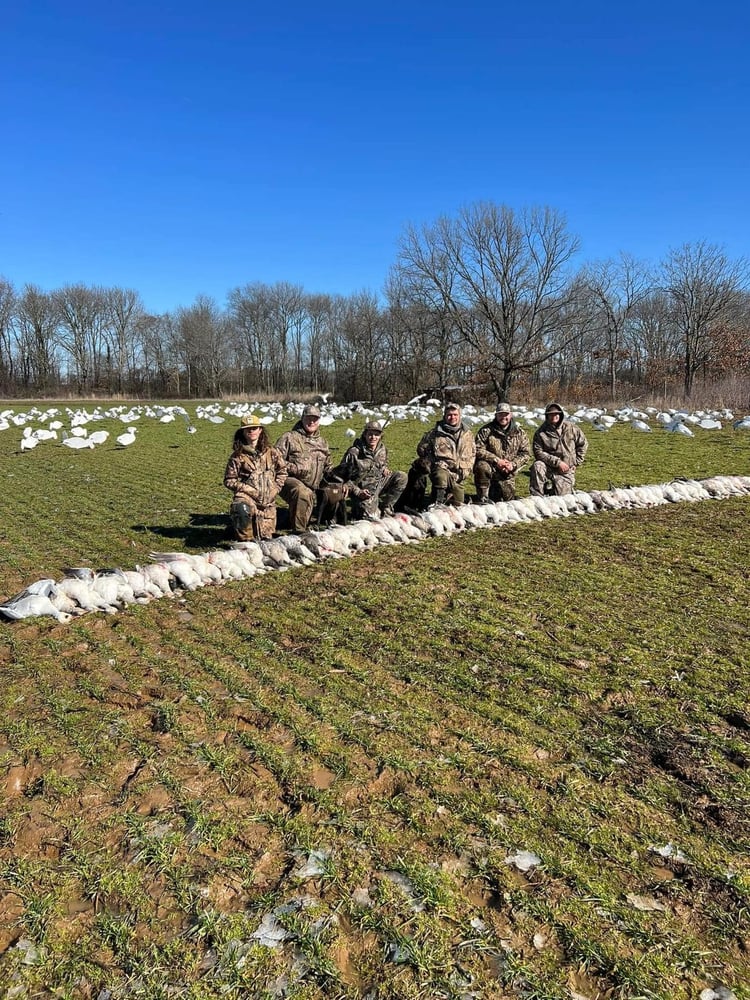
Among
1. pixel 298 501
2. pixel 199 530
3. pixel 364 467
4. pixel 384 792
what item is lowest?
pixel 384 792

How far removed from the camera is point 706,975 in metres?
2.05

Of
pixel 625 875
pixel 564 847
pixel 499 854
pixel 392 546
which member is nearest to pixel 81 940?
pixel 499 854

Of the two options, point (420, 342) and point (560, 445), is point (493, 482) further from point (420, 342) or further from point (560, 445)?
point (420, 342)

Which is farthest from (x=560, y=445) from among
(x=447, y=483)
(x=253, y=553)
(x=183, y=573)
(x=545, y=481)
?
(x=183, y=573)

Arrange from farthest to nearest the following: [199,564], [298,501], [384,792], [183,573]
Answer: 1. [298,501]
2. [199,564]
3. [183,573]
4. [384,792]

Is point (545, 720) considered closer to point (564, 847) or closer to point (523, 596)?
point (564, 847)

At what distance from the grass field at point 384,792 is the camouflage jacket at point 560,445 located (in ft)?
12.0

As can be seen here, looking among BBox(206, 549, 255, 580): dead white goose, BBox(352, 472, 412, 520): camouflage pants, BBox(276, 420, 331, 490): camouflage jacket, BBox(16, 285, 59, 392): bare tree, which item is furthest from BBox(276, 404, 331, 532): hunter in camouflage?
BBox(16, 285, 59, 392): bare tree

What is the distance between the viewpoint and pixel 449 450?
8.45 meters

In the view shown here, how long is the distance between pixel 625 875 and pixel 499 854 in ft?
1.55

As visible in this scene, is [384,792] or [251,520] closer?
[384,792]

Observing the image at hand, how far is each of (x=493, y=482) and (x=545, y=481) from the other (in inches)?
34.5

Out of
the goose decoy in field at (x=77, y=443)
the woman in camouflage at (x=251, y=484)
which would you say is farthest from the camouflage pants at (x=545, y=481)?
the goose decoy in field at (x=77, y=443)

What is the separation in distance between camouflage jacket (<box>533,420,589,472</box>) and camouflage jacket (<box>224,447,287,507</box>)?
4255mm
